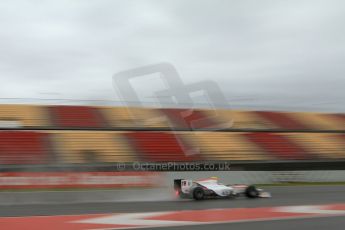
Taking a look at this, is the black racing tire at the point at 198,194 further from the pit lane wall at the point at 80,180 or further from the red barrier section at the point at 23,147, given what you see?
the red barrier section at the point at 23,147

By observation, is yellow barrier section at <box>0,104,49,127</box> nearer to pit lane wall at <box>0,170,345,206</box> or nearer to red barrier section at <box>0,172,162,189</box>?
red barrier section at <box>0,172,162,189</box>

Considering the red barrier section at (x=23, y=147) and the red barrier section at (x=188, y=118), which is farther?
the red barrier section at (x=188, y=118)

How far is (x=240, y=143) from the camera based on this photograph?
29.4m

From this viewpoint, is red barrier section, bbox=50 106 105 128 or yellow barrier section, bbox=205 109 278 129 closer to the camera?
red barrier section, bbox=50 106 105 128

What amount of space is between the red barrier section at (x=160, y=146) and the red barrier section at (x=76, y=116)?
2.62 m

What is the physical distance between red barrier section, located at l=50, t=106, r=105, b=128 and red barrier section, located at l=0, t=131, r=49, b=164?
7.97 feet

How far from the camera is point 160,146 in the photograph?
27328 mm

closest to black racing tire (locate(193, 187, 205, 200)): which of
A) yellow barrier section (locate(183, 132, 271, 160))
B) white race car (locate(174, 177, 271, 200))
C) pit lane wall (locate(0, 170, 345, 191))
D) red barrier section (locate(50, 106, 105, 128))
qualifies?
white race car (locate(174, 177, 271, 200))

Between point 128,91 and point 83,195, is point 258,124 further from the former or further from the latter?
point 83,195

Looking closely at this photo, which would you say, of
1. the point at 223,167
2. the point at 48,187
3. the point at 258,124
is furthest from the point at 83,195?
the point at 258,124

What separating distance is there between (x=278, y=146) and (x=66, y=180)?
16.0 meters

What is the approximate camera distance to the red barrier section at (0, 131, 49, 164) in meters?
23.5

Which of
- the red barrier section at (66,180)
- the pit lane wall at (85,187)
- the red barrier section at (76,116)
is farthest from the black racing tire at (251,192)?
the red barrier section at (76,116)

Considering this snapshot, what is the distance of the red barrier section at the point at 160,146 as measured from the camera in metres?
26.4
